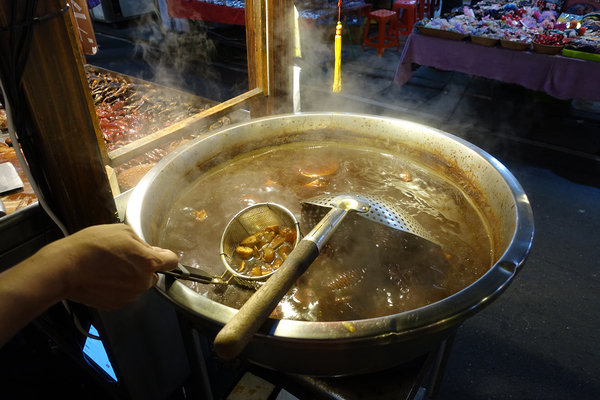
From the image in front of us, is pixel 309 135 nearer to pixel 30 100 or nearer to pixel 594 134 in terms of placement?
pixel 30 100

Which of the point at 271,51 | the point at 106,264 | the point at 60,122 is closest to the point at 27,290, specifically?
the point at 106,264

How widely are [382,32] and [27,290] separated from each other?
10077 mm

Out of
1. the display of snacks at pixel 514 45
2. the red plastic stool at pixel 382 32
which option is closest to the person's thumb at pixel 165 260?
the display of snacks at pixel 514 45

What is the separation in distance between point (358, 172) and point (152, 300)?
58.2 inches

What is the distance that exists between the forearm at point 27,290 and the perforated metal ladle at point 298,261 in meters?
0.54

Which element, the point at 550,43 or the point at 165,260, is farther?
the point at 550,43

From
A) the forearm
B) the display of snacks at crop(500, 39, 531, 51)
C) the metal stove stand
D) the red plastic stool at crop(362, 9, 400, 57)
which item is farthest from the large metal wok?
the red plastic stool at crop(362, 9, 400, 57)

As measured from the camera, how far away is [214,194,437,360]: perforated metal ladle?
103cm

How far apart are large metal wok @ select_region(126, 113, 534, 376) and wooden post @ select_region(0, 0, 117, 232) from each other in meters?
0.24

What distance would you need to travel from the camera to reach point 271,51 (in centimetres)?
328

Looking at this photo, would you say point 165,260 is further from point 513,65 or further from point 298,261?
point 513,65

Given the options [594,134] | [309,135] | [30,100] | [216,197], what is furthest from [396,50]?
[30,100]

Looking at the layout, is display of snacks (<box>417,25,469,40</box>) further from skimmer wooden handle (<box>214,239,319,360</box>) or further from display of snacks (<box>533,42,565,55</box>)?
skimmer wooden handle (<box>214,239,319,360</box>)

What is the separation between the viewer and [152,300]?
226 cm
